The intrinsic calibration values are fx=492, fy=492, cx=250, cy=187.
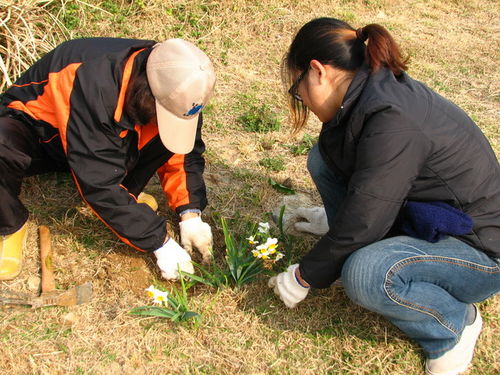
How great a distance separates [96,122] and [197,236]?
2.43 feet

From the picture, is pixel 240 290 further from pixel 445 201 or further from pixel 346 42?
pixel 346 42

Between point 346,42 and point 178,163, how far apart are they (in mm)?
1160

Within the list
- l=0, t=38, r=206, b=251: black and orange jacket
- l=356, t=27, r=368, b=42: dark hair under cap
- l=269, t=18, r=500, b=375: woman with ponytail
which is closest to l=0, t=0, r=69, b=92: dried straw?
l=0, t=38, r=206, b=251: black and orange jacket

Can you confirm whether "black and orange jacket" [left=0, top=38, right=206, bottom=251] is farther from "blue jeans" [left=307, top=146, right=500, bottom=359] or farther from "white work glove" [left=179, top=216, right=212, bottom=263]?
"blue jeans" [left=307, top=146, right=500, bottom=359]

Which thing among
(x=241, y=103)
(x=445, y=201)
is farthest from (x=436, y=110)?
(x=241, y=103)

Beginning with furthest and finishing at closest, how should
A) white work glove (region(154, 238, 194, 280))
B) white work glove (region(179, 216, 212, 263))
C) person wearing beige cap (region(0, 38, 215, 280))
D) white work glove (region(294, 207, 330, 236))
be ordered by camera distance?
white work glove (region(294, 207, 330, 236)) → white work glove (region(179, 216, 212, 263)) → white work glove (region(154, 238, 194, 280)) → person wearing beige cap (region(0, 38, 215, 280))

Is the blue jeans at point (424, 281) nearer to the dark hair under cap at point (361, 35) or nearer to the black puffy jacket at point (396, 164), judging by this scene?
the black puffy jacket at point (396, 164)

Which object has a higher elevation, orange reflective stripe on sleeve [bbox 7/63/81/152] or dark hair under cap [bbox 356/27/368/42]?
dark hair under cap [bbox 356/27/368/42]

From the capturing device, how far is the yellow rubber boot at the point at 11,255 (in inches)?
91.7

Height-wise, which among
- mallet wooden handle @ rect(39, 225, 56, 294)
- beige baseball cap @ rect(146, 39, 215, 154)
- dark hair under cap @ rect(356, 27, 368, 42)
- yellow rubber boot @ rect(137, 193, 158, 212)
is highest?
dark hair under cap @ rect(356, 27, 368, 42)

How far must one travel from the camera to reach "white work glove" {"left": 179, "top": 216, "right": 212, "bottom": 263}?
2430 millimetres

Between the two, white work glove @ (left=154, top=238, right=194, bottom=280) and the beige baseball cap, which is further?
white work glove @ (left=154, top=238, right=194, bottom=280)

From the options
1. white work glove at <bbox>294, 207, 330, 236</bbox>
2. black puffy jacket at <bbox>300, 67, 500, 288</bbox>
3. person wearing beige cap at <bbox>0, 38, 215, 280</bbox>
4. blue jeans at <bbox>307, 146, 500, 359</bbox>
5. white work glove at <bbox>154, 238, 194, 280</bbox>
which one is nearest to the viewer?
black puffy jacket at <bbox>300, 67, 500, 288</bbox>

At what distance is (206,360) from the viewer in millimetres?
1991
